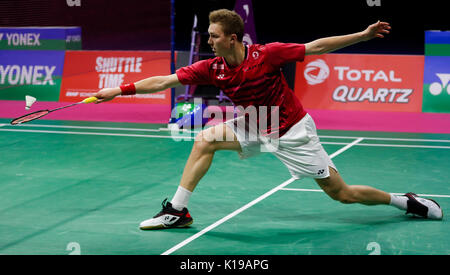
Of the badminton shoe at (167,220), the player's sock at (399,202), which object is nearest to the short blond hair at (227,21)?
the badminton shoe at (167,220)

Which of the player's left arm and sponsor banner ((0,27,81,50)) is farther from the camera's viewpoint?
sponsor banner ((0,27,81,50))

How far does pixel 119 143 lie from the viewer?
30.1 ft

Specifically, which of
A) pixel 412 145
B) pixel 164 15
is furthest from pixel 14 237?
pixel 164 15

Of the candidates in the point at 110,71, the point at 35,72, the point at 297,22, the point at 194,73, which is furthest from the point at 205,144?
the point at 297,22

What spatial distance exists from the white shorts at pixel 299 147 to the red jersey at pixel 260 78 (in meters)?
0.07

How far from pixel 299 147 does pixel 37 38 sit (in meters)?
10.2

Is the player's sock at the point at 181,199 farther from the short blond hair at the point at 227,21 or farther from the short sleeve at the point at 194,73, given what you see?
the short blond hair at the point at 227,21

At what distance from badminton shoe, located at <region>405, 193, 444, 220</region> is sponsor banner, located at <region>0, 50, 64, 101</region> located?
9767mm

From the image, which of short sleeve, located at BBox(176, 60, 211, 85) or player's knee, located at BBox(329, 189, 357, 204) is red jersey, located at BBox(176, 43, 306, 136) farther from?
player's knee, located at BBox(329, 189, 357, 204)

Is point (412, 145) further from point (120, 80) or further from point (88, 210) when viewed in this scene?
point (120, 80)

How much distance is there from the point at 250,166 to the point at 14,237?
3.35m

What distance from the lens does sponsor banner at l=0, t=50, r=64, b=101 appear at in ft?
45.3

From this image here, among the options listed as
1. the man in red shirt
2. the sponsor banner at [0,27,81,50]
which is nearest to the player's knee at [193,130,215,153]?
the man in red shirt

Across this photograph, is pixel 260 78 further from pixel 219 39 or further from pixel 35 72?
→ pixel 35 72
